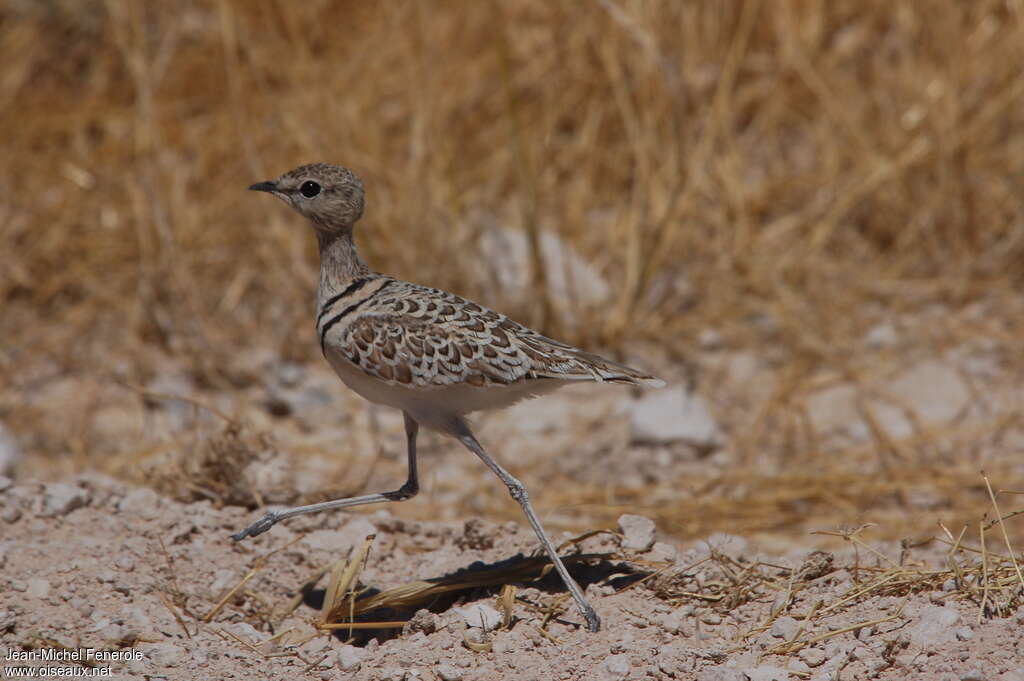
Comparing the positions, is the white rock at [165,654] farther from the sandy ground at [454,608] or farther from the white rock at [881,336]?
the white rock at [881,336]

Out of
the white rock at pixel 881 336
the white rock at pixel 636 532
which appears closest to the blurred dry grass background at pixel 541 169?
the white rock at pixel 881 336

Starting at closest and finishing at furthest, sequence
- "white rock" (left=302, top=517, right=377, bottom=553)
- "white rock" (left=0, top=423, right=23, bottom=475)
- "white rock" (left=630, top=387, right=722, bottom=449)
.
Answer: "white rock" (left=302, top=517, right=377, bottom=553)
"white rock" (left=0, top=423, right=23, bottom=475)
"white rock" (left=630, top=387, right=722, bottom=449)

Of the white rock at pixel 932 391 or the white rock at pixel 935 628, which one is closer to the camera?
the white rock at pixel 935 628

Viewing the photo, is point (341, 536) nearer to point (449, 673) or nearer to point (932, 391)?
point (449, 673)

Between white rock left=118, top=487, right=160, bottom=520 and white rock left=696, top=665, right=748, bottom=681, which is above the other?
white rock left=696, top=665, right=748, bottom=681

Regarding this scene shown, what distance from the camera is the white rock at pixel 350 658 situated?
Result: 9.43 feet

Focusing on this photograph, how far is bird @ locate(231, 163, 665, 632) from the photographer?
10.1 feet

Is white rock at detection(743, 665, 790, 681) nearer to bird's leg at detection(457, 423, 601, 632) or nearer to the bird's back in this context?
bird's leg at detection(457, 423, 601, 632)

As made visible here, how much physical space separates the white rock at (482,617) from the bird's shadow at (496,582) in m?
0.14

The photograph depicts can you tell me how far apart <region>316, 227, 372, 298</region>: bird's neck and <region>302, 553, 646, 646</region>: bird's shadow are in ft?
2.79

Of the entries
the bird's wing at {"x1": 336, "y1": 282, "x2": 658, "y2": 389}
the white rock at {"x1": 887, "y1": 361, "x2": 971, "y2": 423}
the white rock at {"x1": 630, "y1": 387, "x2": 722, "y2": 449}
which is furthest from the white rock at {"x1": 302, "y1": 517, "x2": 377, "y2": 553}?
the white rock at {"x1": 887, "y1": 361, "x2": 971, "y2": 423}

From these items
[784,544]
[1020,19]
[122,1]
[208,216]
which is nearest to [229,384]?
[208,216]

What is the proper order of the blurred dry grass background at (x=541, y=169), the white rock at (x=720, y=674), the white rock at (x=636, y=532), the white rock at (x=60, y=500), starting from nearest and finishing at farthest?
the white rock at (x=720, y=674) → the white rock at (x=636, y=532) → the white rock at (x=60, y=500) → the blurred dry grass background at (x=541, y=169)

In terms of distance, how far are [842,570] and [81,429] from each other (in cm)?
327
